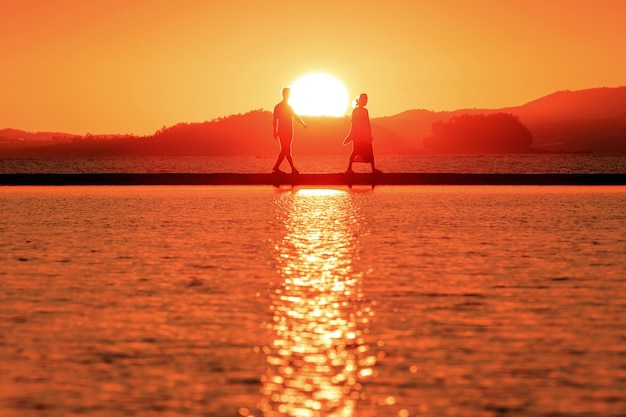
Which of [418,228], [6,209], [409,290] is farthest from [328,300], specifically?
[6,209]

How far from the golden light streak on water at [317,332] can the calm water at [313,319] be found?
0.02 meters

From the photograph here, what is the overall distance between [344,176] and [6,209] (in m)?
11.5

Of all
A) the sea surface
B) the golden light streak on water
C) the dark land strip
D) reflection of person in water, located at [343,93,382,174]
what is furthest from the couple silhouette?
the golden light streak on water

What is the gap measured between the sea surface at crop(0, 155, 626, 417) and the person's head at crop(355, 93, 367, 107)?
39.4ft

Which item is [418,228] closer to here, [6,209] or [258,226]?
[258,226]

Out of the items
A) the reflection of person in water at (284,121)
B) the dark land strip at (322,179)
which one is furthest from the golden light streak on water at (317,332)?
the dark land strip at (322,179)

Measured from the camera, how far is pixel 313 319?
8.63 m

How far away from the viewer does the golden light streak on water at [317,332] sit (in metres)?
5.88

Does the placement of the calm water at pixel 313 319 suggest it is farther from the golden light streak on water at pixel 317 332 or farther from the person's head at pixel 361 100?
the person's head at pixel 361 100

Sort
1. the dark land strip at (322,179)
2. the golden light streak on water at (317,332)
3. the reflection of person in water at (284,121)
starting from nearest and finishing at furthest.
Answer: the golden light streak on water at (317,332) < the reflection of person in water at (284,121) < the dark land strip at (322,179)

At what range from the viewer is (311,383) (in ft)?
20.5

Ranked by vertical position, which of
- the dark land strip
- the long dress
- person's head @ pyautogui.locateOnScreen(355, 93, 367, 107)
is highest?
person's head @ pyautogui.locateOnScreen(355, 93, 367, 107)

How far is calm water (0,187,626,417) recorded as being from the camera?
19.4ft

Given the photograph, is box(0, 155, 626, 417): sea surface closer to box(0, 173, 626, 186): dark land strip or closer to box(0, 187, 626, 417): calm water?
box(0, 187, 626, 417): calm water
